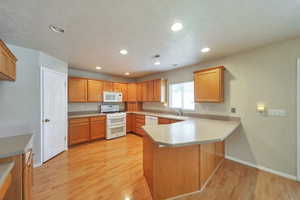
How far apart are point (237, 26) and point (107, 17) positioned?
1834 mm

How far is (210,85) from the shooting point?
9.91ft

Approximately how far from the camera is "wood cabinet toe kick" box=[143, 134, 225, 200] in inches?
64.3

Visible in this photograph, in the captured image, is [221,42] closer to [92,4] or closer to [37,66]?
[92,4]

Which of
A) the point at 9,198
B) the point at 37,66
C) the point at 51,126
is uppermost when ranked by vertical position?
the point at 37,66

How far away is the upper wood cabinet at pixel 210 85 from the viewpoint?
2.89 metres

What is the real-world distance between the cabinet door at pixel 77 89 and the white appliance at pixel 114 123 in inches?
33.8

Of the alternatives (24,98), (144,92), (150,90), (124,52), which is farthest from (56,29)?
(144,92)

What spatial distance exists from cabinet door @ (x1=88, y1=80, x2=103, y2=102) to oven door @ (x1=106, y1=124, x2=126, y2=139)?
3.78 ft

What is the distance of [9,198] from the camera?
4.07 ft

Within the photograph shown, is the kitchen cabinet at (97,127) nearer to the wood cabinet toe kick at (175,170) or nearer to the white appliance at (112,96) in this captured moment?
the white appliance at (112,96)

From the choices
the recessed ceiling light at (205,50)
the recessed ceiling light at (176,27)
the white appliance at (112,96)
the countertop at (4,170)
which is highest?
the recessed ceiling light at (205,50)

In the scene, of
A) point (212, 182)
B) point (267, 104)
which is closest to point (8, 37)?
point (212, 182)

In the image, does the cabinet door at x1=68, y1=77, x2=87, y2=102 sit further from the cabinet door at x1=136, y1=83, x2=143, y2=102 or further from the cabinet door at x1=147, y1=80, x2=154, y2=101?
the cabinet door at x1=147, y1=80, x2=154, y2=101

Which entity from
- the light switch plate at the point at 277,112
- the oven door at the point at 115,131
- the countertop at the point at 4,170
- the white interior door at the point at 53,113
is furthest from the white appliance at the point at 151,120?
→ the countertop at the point at 4,170
